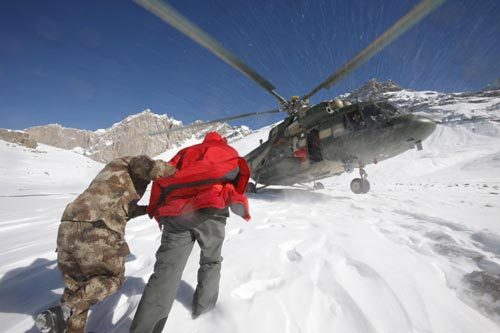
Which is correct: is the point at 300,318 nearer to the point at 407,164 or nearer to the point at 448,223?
the point at 448,223

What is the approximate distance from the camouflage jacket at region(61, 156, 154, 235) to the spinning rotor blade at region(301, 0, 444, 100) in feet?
12.5

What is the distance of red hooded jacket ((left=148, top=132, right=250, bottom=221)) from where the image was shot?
6.08ft

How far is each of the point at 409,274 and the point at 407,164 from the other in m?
18.3

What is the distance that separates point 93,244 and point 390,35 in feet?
14.6

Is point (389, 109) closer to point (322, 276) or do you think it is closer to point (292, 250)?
point (292, 250)

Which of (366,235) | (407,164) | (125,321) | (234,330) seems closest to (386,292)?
(234,330)

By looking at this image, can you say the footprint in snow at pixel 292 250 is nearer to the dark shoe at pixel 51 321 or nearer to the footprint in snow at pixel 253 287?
the footprint in snow at pixel 253 287

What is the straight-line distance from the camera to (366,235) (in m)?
3.16

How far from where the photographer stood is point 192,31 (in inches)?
138

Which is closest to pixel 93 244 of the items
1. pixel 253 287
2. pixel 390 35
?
pixel 253 287

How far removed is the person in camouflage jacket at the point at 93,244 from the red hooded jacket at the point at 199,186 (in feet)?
0.46

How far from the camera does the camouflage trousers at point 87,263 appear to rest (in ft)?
5.16

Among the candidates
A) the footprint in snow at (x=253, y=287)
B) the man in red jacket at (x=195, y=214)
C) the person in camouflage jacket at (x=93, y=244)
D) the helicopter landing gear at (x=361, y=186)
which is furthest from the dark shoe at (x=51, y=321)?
the helicopter landing gear at (x=361, y=186)

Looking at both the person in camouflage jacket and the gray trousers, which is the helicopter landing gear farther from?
the person in camouflage jacket
